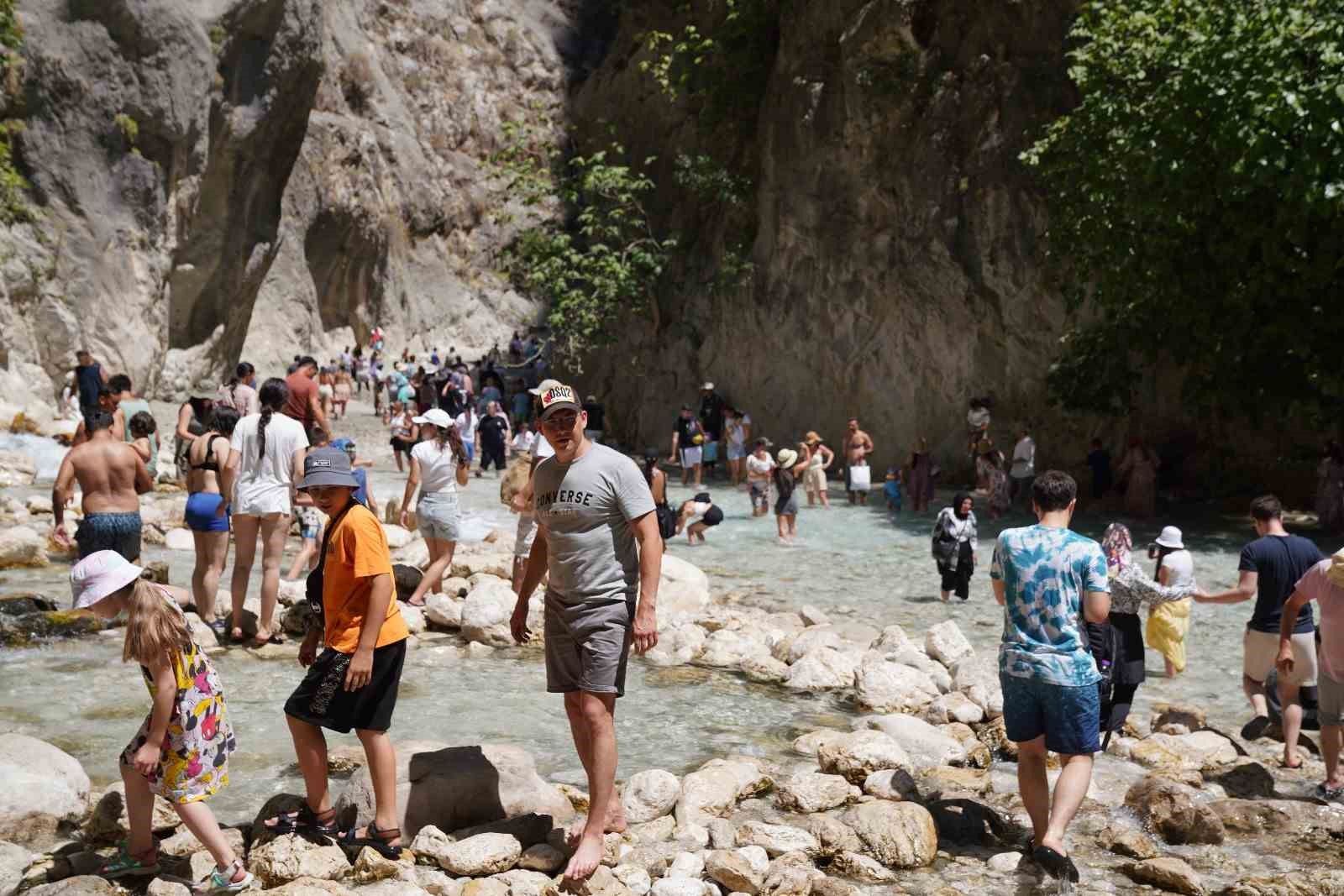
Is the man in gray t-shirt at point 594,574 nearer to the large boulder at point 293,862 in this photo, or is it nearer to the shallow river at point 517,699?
the large boulder at point 293,862

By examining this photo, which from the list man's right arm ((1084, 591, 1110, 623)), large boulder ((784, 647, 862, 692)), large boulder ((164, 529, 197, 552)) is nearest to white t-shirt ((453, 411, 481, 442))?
large boulder ((164, 529, 197, 552))

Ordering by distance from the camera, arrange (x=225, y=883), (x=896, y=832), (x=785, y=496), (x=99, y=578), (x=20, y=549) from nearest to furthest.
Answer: (x=99, y=578), (x=225, y=883), (x=896, y=832), (x=20, y=549), (x=785, y=496)

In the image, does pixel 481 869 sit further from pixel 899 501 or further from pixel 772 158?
pixel 772 158

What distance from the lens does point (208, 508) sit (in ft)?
28.0

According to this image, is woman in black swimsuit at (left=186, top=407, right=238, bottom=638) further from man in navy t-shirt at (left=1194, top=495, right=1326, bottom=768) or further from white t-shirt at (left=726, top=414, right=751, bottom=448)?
white t-shirt at (left=726, top=414, right=751, bottom=448)

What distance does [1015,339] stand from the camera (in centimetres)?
2288

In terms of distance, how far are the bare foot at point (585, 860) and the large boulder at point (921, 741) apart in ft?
8.33

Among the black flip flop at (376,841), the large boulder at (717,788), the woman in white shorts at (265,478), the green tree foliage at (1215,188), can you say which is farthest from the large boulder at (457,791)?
the green tree foliage at (1215,188)

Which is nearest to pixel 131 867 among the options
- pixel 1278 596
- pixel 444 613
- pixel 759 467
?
pixel 444 613

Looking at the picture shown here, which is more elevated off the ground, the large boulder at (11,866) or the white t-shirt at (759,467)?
the white t-shirt at (759,467)

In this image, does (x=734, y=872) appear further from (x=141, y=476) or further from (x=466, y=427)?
(x=466, y=427)

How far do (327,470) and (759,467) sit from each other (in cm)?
1364

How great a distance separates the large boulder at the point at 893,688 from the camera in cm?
810

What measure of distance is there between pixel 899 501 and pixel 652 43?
598 inches
